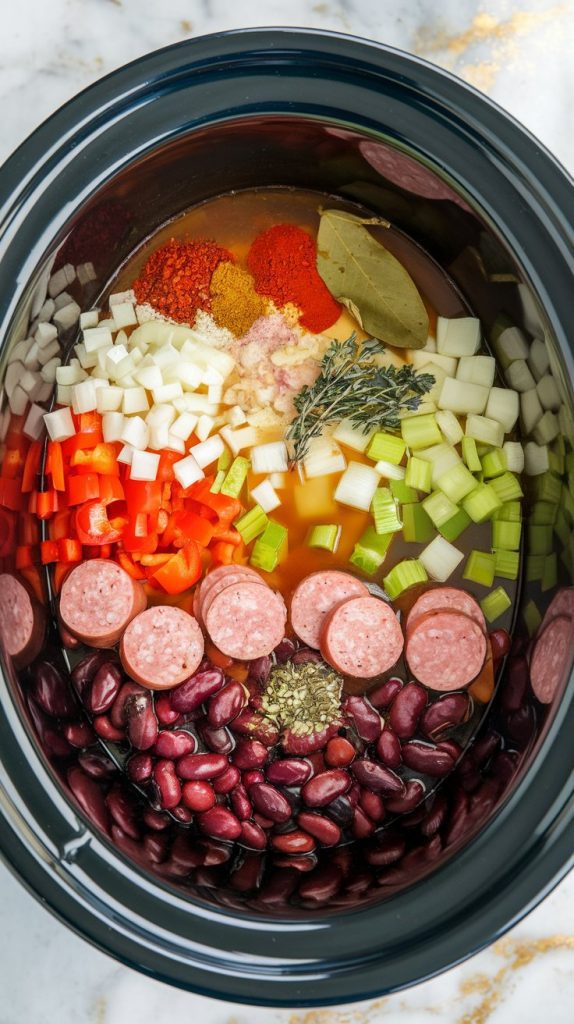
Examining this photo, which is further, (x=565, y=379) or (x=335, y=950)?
(x=565, y=379)

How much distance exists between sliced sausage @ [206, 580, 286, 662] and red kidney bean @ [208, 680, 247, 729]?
7cm

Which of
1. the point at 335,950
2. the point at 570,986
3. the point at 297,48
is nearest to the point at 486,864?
the point at 335,950

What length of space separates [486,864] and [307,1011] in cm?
53

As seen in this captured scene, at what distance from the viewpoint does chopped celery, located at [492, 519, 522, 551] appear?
145 cm

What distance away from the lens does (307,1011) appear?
1.35 meters

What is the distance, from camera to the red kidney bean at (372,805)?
1.35 meters

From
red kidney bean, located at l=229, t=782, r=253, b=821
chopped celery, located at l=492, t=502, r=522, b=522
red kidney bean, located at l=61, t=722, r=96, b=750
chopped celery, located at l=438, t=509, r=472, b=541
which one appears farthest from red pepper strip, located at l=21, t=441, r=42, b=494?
chopped celery, located at l=492, t=502, r=522, b=522

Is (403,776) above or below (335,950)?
above

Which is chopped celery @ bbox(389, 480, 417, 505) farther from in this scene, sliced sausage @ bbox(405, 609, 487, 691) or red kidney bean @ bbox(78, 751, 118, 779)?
red kidney bean @ bbox(78, 751, 118, 779)

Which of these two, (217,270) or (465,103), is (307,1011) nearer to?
(217,270)

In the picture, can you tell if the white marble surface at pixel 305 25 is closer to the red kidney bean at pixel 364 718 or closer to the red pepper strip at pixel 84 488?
the red kidney bean at pixel 364 718

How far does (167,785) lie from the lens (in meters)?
1.32

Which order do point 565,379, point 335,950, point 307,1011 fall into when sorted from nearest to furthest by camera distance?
point 335,950, point 565,379, point 307,1011

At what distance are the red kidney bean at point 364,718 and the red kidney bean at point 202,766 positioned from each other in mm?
231
